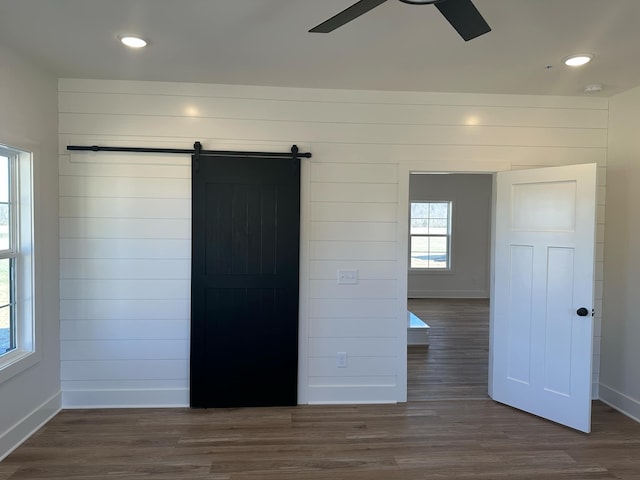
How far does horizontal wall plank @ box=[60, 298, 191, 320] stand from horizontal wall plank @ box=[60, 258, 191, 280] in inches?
7.5

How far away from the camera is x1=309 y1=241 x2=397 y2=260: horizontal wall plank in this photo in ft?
12.1

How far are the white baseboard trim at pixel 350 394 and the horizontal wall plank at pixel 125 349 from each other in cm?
110

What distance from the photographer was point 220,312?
11.8 feet

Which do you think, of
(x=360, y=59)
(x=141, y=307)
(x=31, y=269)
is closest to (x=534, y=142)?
(x=360, y=59)

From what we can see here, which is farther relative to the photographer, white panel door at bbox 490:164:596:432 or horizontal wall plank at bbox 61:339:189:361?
horizontal wall plank at bbox 61:339:189:361

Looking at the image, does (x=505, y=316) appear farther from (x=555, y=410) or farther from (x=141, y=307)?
(x=141, y=307)

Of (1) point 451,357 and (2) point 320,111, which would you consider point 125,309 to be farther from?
(1) point 451,357

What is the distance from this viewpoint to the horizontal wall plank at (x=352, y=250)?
368 centimetres

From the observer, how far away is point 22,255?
Result: 3.13m

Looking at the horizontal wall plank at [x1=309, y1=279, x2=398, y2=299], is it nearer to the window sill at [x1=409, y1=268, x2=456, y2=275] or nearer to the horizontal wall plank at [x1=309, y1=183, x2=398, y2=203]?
the horizontal wall plank at [x1=309, y1=183, x2=398, y2=203]

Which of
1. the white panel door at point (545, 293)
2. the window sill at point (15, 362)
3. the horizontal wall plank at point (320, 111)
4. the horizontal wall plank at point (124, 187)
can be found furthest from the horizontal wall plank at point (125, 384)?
the white panel door at point (545, 293)

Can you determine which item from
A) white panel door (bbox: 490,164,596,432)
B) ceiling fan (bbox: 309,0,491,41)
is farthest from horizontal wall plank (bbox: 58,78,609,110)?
ceiling fan (bbox: 309,0,491,41)

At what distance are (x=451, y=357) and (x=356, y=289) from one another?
203cm

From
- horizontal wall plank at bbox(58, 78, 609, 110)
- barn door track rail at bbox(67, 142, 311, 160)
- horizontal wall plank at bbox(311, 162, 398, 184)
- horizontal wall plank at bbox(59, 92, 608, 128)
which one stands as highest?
horizontal wall plank at bbox(58, 78, 609, 110)
